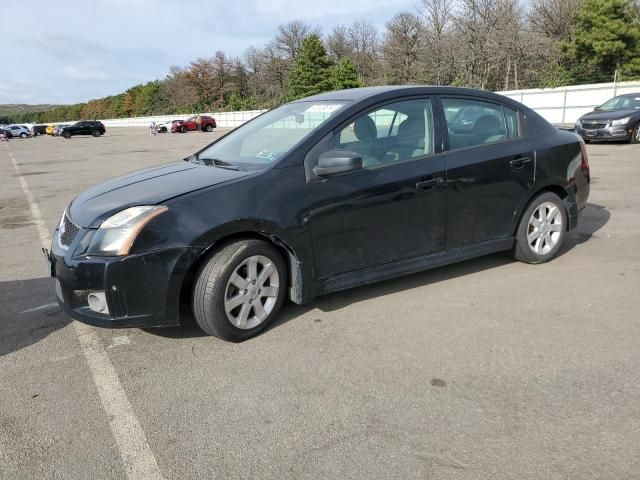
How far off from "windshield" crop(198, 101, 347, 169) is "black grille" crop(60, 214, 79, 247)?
121cm

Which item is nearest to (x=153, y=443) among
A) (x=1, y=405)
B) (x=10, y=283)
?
(x=1, y=405)

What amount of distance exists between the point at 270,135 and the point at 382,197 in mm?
1054

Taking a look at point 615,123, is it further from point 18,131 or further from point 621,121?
point 18,131

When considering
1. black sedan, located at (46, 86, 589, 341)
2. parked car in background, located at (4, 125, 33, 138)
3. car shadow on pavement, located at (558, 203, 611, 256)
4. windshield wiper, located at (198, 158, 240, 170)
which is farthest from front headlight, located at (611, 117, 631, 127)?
parked car in background, located at (4, 125, 33, 138)

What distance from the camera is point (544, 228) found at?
5023mm

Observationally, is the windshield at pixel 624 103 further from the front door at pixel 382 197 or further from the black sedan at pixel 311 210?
the front door at pixel 382 197

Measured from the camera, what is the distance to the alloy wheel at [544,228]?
16.2 ft

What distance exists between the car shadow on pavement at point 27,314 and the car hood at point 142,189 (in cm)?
92

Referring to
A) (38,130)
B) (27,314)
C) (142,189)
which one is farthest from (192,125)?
(142,189)

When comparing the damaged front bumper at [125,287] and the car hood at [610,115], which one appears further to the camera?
the car hood at [610,115]

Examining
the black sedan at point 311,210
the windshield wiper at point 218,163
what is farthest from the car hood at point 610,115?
the windshield wiper at point 218,163

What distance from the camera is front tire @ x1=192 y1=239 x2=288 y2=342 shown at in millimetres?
3426

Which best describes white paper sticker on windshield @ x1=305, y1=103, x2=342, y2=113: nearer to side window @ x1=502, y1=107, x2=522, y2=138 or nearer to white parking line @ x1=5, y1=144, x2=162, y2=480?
side window @ x1=502, y1=107, x2=522, y2=138

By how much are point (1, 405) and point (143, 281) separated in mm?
1000
